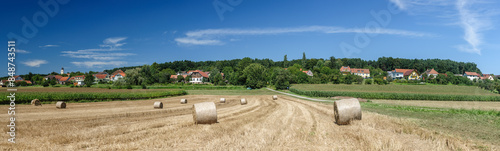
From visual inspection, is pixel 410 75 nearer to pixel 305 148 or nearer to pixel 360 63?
pixel 360 63

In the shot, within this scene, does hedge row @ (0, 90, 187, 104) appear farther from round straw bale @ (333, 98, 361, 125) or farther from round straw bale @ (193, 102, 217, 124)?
round straw bale @ (333, 98, 361, 125)

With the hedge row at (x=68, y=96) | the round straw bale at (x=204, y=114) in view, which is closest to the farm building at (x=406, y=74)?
the hedge row at (x=68, y=96)

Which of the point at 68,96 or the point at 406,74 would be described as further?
the point at 406,74

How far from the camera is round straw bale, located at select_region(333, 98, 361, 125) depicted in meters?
13.9

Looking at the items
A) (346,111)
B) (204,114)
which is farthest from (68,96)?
(346,111)

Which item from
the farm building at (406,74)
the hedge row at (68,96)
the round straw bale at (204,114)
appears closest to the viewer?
the round straw bale at (204,114)

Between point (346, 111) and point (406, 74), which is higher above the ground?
point (406, 74)

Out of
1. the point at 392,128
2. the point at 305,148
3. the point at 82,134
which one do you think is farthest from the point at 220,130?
the point at 392,128

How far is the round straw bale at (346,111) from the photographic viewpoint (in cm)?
1387

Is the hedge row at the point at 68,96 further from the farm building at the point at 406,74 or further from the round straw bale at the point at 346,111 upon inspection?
the farm building at the point at 406,74

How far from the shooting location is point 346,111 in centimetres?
1395

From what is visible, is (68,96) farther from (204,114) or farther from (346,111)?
(346,111)

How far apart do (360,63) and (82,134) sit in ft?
602

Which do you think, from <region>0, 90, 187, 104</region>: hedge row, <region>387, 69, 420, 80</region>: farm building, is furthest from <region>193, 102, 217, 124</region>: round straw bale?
<region>387, 69, 420, 80</region>: farm building
